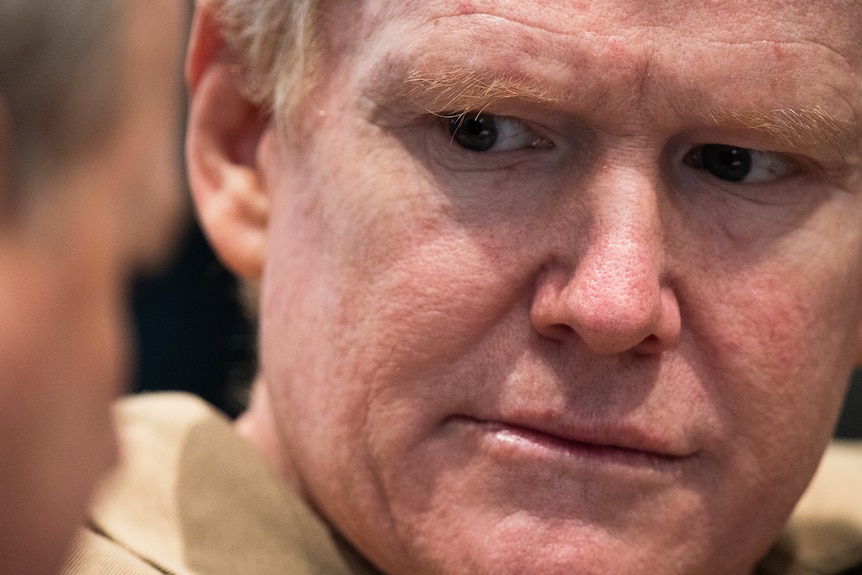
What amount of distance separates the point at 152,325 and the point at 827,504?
4.53ft

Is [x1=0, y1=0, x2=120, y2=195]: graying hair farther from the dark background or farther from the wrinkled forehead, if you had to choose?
the dark background

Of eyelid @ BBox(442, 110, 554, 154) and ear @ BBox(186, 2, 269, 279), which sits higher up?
eyelid @ BBox(442, 110, 554, 154)

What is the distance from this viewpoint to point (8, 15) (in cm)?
87

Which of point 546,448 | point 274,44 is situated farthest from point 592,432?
point 274,44

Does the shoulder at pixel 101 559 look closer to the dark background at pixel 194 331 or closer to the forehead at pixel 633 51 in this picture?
the forehead at pixel 633 51

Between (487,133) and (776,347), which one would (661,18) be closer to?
(487,133)

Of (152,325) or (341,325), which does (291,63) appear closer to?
(341,325)

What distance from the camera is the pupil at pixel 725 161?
1.43 m

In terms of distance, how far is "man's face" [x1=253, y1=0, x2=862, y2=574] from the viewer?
1.32 meters

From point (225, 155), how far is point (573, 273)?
1.87ft

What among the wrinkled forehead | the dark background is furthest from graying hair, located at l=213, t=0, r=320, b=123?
the dark background

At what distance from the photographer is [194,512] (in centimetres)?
151

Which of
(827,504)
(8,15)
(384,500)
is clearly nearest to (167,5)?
(8,15)

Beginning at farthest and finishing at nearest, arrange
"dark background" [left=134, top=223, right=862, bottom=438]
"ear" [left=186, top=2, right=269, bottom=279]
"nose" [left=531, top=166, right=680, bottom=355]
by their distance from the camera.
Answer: "dark background" [left=134, top=223, right=862, bottom=438]
"ear" [left=186, top=2, right=269, bottom=279]
"nose" [left=531, top=166, right=680, bottom=355]
